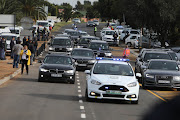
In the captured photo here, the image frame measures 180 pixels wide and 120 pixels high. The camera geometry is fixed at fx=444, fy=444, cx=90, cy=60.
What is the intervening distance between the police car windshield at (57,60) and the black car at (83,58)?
650 cm

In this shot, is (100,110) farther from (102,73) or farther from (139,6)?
(139,6)

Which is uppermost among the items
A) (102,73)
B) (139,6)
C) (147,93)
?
(139,6)

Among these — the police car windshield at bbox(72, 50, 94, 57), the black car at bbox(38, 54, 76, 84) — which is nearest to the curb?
the black car at bbox(38, 54, 76, 84)

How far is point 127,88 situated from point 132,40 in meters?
45.5

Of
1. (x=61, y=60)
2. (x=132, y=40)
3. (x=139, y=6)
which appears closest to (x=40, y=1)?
(x=132, y=40)

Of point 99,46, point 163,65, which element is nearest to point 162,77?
point 163,65

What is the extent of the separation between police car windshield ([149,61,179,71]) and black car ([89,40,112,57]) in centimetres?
1457

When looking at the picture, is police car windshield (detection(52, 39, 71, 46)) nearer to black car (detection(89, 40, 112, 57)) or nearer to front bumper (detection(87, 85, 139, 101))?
black car (detection(89, 40, 112, 57))

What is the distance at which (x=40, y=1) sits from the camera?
85.2 metres

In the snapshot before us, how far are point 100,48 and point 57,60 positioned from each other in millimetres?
14197

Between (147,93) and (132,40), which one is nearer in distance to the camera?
(147,93)

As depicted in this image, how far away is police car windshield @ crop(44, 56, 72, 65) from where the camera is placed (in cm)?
2247

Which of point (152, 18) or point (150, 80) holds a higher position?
point (152, 18)

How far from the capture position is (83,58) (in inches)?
1162
